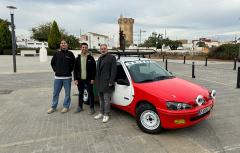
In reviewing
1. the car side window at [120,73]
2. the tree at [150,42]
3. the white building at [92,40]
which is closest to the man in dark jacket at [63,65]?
the car side window at [120,73]

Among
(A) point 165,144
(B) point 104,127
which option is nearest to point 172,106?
(A) point 165,144

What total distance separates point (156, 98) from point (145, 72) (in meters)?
1.12

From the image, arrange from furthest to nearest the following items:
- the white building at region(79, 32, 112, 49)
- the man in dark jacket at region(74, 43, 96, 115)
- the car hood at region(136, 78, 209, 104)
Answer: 1. the white building at region(79, 32, 112, 49)
2. the man in dark jacket at region(74, 43, 96, 115)
3. the car hood at region(136, 78, 209, 104)

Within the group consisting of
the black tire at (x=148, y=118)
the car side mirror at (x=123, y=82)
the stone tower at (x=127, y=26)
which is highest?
the stone tower at (x=127, y=26)

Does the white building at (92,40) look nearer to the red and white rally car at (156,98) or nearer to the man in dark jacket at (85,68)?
the man in dark jacket at (85,68)

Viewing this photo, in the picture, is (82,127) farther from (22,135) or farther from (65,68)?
(65,68)

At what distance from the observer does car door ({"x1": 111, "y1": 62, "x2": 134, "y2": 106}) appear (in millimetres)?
4951

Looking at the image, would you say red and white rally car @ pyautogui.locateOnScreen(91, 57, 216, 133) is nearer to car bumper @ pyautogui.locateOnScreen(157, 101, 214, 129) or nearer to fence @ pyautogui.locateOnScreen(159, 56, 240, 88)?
car bumper @ pyautogui.locateOnScreen(157, 101, 214, 129)

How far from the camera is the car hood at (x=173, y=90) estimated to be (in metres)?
4.20

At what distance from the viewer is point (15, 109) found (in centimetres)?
633

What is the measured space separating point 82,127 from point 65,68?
162 centimetres

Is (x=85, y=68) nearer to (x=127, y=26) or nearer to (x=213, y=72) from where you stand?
(x=213, y=72)

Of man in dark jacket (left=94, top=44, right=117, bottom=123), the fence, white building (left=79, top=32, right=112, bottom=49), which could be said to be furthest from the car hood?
white building (left=79, top=32, right=112, bottom=49)

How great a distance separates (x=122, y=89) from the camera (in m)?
5.13
